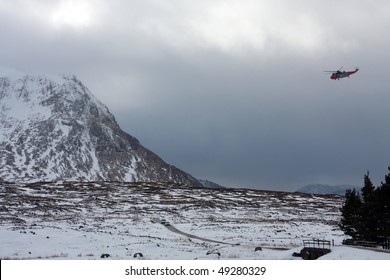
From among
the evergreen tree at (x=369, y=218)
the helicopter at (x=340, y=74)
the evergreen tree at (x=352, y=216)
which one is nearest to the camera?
the evergreen tree at (x=369, y=218)

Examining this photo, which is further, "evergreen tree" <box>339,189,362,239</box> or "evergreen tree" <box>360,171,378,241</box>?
"evergreen tree" <box>339,189,362,239</box>

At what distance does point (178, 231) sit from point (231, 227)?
9150mm

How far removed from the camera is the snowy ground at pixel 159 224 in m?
39.4

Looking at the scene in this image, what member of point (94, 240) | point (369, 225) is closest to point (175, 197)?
point (94, 240)

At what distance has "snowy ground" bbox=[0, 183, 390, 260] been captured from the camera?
39438 millimetres

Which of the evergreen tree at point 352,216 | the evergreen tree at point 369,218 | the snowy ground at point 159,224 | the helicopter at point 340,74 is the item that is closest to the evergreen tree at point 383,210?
the evergreen tree at point 369,218

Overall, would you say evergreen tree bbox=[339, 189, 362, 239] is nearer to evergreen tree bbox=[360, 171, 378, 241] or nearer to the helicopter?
evergreen tree bbox=[360, 171, 378, 241]

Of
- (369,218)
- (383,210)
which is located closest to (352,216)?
(369,218)

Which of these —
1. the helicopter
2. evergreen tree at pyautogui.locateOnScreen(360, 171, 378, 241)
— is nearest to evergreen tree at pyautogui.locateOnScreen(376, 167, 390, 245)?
evergreen tree at pyautogui.locateOnScreen(360, 171, 378, 241)

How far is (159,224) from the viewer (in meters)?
74.8

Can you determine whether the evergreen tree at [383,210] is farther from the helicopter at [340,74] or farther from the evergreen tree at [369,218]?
the helicopter at [340,74]

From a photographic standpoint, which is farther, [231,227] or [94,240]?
[231,227]

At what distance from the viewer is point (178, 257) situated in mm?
35062
